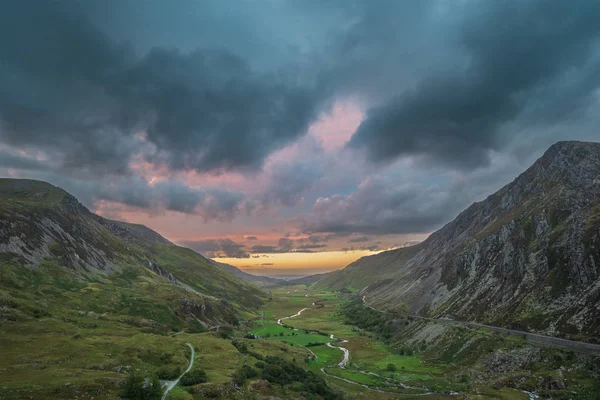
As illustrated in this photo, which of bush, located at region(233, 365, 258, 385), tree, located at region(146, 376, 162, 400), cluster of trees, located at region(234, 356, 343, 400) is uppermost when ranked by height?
tree, located at region(146, 376, 162, 400)

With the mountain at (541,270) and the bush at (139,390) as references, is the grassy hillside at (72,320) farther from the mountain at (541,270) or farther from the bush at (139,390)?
the mountain at (541,270)

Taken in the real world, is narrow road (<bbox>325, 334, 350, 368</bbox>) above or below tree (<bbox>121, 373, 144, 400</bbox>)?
below

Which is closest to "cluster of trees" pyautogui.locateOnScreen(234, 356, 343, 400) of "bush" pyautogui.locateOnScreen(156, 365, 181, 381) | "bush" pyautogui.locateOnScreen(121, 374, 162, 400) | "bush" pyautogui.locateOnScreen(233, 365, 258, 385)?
"bush" pyautogui.locateOnScreen(233, 365, 258, 385)

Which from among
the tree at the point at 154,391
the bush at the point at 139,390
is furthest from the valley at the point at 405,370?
the bush at the point at 139,390

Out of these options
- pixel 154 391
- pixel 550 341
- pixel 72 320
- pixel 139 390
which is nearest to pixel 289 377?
pixel 154 391

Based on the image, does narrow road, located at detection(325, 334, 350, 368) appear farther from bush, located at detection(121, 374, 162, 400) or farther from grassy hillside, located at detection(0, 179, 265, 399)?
bush, located at detection(121, 374, 162, 400)

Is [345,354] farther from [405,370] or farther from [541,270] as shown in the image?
[541,270]
